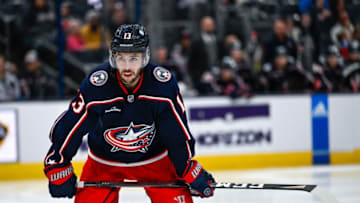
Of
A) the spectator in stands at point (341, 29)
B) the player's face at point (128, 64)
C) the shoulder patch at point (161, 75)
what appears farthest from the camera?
the spectator in stands at point (341, 29)

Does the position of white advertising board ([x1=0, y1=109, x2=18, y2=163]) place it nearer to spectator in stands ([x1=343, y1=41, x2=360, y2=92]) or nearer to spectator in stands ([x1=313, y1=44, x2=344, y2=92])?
spectator in stands ([x1=313, y1=44, x2=344, y2=92])

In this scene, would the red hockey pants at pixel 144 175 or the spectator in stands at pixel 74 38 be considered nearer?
the red hockey pants at pixel 144 175

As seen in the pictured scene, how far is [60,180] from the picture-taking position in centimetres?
278

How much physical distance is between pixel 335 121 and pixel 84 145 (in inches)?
109

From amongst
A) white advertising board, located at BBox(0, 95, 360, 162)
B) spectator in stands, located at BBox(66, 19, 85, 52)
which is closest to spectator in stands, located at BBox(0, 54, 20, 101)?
white advertising board, located at BBox(0, 95, 360, 162)

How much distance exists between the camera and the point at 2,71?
21.4 feet

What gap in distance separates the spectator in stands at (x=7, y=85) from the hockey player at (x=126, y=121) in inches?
150

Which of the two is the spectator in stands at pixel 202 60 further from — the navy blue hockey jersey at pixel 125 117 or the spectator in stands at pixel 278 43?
the navy blue hockey jersey at pixel 125 117

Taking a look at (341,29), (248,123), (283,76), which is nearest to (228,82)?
(248,123)

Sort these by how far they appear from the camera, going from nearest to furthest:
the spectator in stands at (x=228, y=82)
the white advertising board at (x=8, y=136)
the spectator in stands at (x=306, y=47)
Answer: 1. the white advertising board at (x=8, y=136)
2. the spectator in stands at (x=228, y=82)
3. the spectator in stands at (x=306, y=47)

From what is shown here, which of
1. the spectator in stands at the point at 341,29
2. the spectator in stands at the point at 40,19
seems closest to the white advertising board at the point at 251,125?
the spectator in stands at the point at 341,29

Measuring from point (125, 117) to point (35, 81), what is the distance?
13.2 feet

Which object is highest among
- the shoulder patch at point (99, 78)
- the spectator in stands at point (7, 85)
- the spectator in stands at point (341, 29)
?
the shoulder patch at point (99, 78)

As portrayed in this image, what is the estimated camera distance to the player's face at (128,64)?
2.71 m
